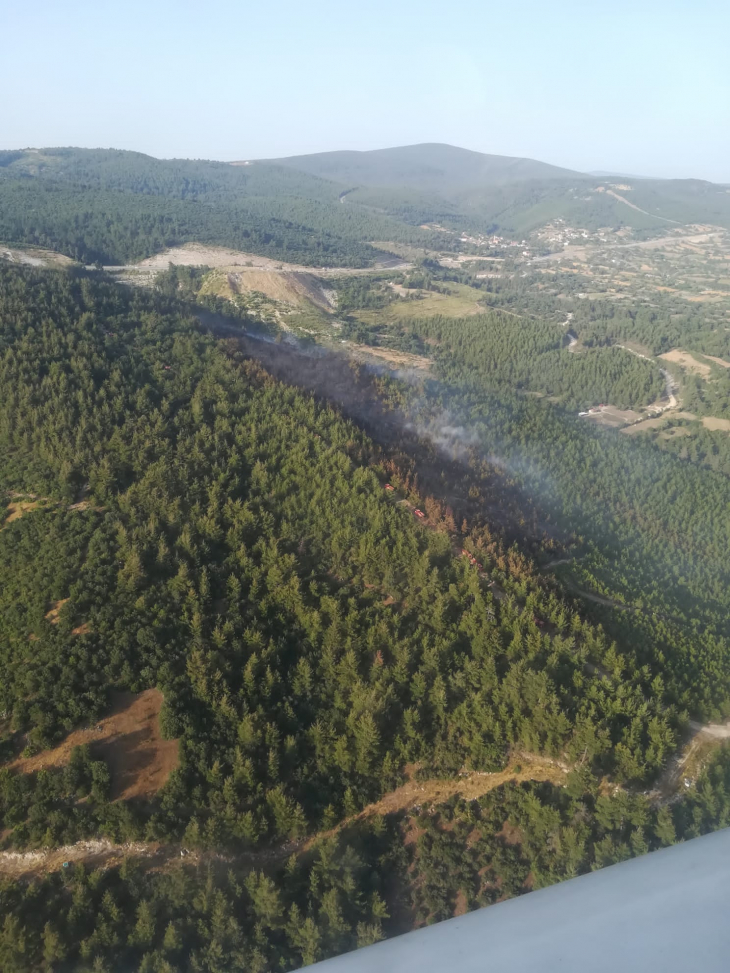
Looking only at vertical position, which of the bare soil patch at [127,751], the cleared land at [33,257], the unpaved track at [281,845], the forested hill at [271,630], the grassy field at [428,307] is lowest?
the unpaved track at [281,845]

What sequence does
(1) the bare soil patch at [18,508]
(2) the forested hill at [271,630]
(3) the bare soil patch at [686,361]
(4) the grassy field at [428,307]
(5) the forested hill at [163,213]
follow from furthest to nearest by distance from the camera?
1. (5) the forested hill at [163,213]
2. (4) the grassy field at [428,307]
3. (3) the bare soil patch at [686,361]
4. (1) the bare soil patch at [18,508]
5. (2) the forested hill at [271,630]

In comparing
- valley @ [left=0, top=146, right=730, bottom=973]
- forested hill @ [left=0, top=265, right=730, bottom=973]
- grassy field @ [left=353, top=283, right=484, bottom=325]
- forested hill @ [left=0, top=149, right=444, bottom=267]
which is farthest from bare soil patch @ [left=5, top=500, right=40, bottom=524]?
forested hill @ [left=0, top=149, right=444, bottom=267]

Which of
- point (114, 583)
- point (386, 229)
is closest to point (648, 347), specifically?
point (114, 583)

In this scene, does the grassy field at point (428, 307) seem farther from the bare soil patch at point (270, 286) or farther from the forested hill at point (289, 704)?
the forested hill at point (289, 704)

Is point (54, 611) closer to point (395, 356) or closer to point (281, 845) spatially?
point (281, 845)

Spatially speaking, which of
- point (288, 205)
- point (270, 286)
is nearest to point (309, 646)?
point (270, 286)

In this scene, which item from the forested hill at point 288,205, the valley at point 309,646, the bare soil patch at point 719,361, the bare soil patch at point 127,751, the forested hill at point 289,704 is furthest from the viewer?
the forested hill at point 288,205

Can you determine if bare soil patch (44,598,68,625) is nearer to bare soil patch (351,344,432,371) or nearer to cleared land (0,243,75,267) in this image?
bare soil patch (351,344,432,371)

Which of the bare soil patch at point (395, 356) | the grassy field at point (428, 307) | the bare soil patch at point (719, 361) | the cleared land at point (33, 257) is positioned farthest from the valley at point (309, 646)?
the grassy field at point (428, 307)
